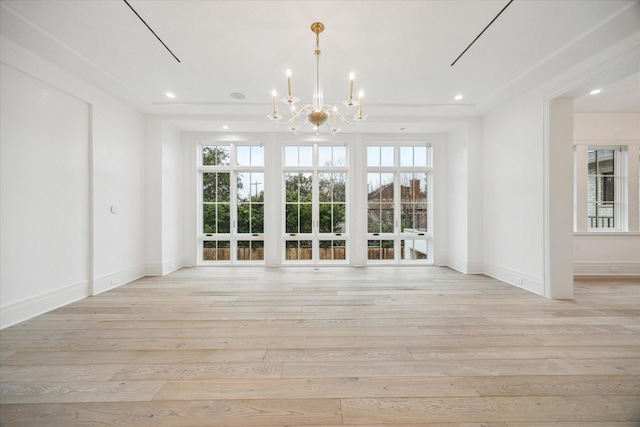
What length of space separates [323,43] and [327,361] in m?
3.12

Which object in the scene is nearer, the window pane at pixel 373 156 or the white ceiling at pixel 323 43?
the white ceiling at pixel 323 43

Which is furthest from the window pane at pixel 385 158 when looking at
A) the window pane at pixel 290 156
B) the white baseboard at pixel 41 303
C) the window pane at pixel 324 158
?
the white baseboard at pixel 41 303

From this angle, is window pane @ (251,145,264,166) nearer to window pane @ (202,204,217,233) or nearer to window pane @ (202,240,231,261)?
window pane @ (202,204,217,233)

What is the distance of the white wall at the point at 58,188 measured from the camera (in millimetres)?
2717

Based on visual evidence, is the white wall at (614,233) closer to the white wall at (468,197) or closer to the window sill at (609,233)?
the window sill at (609,233)

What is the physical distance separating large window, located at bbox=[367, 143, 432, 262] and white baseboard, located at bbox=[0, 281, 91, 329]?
4919 mm

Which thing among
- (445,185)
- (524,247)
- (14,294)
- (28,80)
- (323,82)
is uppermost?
(323,82)

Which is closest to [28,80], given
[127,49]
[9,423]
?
[127,49]

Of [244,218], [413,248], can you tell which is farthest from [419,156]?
[244,218]

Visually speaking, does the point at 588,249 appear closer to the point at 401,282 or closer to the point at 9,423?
the point at 401,282

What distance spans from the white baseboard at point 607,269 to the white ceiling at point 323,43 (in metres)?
2.78

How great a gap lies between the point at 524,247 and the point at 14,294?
21.3 ft

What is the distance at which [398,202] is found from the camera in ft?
18.9

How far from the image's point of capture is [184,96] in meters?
4.12
